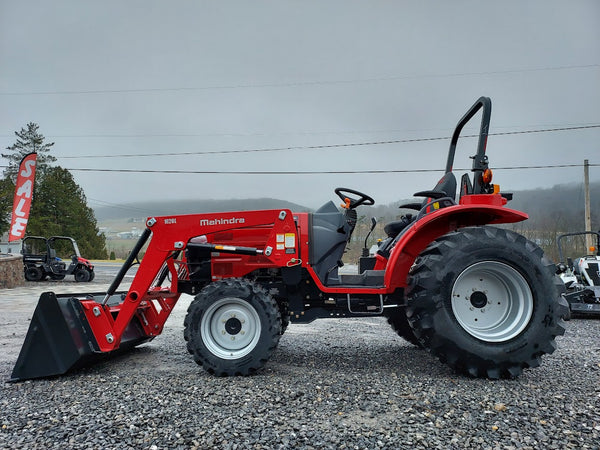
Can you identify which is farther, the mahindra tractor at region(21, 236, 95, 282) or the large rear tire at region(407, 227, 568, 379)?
the mahindra tractor at region(21, 236, 95, 282)

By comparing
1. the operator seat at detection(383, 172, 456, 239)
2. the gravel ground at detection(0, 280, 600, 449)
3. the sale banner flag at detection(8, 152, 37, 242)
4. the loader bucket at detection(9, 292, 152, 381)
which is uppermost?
the sale banner flag at detection(8, 152, 37, 242)

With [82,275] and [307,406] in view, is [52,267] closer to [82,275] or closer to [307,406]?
[82,275]

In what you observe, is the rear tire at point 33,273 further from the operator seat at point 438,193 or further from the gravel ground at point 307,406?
the operator seat at point 438,193

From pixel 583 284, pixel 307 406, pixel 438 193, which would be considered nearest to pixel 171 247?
pixel 307 406

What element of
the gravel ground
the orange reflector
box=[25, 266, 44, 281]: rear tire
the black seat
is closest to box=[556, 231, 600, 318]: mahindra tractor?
the gravel ground

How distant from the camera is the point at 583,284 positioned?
7988mm

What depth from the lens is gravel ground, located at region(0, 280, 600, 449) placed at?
246 centimetres

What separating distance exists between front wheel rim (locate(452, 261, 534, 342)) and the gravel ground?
1.43 ft

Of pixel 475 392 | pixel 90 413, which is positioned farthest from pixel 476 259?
pixel 90 413

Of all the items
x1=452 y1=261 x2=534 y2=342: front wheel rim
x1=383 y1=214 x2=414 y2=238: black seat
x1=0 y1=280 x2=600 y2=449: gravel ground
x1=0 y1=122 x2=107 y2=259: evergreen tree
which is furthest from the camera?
x1=0 y1=122 x2=107 y2=259: evergreen tree

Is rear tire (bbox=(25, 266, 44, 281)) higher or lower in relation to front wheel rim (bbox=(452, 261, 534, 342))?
lower

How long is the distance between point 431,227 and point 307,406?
6.28 ft

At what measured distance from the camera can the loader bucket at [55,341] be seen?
3.67 metres

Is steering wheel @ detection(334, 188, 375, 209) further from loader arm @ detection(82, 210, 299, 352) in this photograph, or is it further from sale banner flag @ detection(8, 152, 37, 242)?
sale banner flag @ detection(8, 152, 37, 242)
